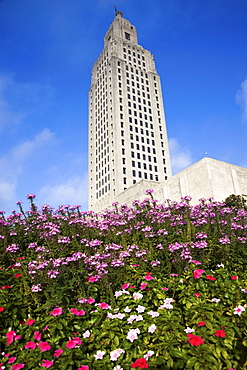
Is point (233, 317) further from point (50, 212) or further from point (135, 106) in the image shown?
point (135, 106)

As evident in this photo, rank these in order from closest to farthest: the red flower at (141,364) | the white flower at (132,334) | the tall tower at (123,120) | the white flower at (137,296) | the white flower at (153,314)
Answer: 1. the red flower at (141,364)
2. the white flower at (132,334)
3. the white flower at (153,314)
4. the white flower at (137,296)
5. the tall tower at (123,120)

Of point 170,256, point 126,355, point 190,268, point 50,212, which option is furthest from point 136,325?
point 50,212

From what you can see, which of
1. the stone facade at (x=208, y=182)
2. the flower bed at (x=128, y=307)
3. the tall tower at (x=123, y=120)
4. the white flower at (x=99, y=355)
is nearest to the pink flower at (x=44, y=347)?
the flower bed at (x=128, y=307)

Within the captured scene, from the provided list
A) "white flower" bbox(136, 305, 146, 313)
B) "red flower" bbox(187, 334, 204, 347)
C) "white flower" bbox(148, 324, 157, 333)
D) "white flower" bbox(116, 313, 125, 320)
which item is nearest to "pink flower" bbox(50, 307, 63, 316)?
"white flower" bbox(116, 313, 125, 320)

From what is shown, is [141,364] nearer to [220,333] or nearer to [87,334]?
[87,334]

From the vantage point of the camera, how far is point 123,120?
60219 mm

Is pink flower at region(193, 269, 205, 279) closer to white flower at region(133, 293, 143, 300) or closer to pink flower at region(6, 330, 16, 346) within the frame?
white flower at region(133, 293, 143, 300)

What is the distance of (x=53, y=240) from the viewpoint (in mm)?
6344

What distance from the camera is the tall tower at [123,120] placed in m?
56.9

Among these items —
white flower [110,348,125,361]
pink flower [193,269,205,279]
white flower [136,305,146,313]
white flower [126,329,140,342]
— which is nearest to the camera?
white flower [110,348,125,361]

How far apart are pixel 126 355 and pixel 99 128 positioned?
215 ft

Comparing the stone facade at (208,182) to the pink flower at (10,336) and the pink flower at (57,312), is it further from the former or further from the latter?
the pink flower at (10,336)

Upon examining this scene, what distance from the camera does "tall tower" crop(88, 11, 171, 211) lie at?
56.9m

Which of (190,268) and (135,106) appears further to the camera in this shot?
(135,106)
